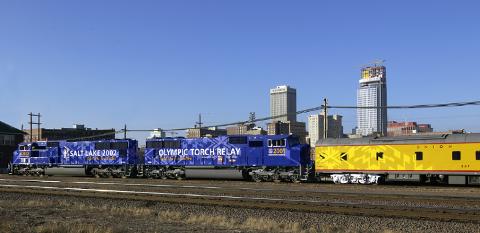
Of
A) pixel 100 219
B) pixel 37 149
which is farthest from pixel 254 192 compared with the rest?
pixel 37 149

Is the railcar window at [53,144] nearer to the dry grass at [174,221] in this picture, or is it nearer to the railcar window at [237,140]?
the railcar window at [237,140]

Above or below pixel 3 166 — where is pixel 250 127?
above

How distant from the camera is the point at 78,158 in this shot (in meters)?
47.3

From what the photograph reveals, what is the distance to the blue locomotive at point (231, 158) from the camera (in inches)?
1411

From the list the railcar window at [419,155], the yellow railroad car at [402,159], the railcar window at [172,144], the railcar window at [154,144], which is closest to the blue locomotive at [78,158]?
the railcar window at [154,144]

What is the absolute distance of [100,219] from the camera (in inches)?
603

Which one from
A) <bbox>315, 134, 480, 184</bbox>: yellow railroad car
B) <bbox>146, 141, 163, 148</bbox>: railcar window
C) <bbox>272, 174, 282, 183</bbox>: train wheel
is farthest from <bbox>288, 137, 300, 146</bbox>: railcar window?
<bbox>146, 141, 163, 148</bbox>: railcar window

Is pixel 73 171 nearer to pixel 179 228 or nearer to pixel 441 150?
pixel 441 150

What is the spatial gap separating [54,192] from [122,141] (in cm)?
1666

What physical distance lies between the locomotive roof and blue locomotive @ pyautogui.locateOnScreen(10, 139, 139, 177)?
1704 centimetres

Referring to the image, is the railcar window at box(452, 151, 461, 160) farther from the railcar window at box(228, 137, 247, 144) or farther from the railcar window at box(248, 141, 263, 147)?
the railcar window at box(228, 137, 247, 144)

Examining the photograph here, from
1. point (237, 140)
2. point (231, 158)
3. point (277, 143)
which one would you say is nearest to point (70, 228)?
point (277, 143)

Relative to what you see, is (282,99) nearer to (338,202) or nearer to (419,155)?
(419,155)

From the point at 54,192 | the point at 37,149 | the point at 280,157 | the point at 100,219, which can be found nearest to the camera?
the point at 100,219
